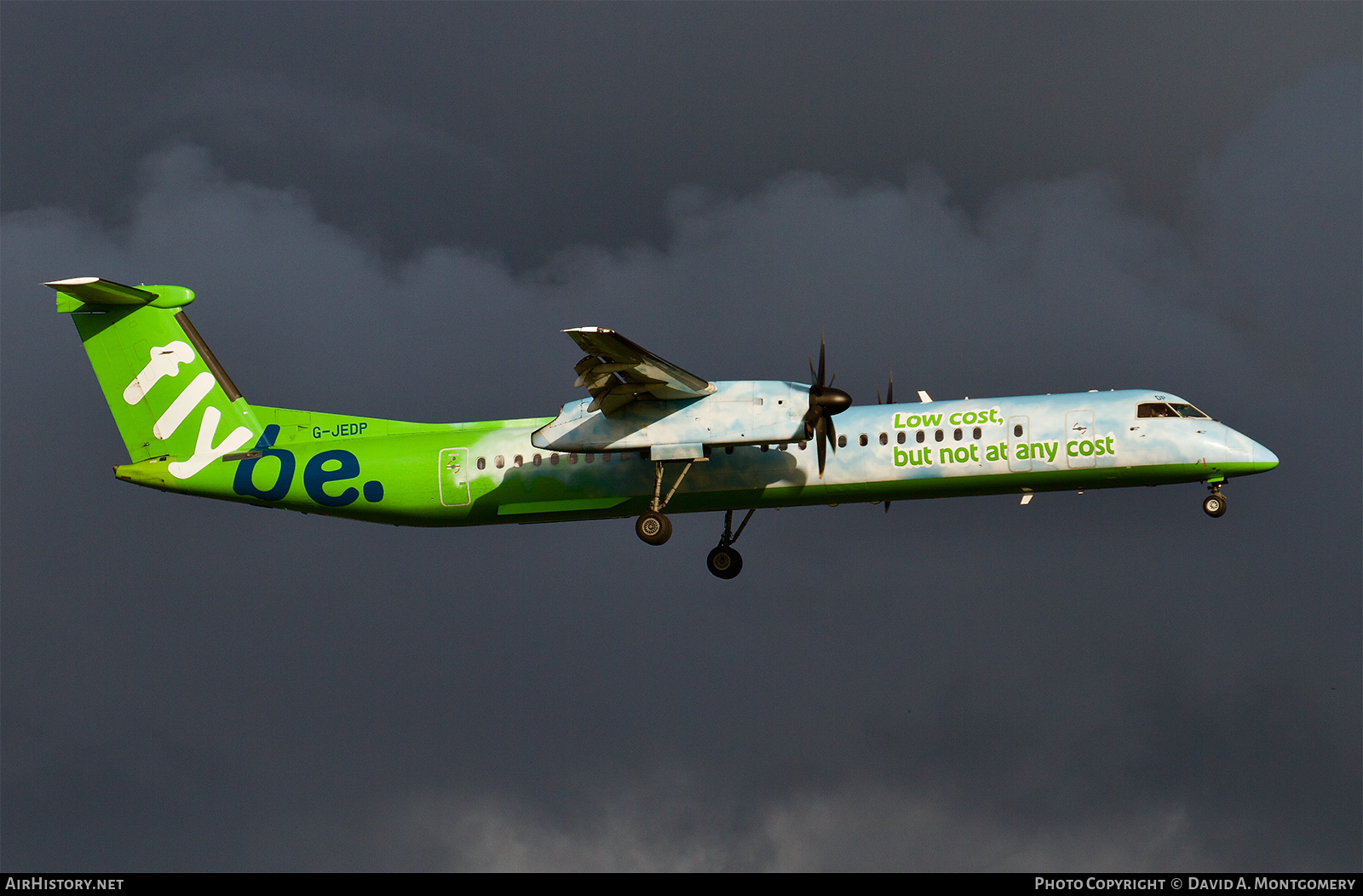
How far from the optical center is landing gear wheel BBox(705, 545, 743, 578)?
124 feet

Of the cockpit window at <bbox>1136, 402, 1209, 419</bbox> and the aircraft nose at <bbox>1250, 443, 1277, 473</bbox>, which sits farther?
the cockpit window at <bbox>1136, 402, 1209, 419</bbox>

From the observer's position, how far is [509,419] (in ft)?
119

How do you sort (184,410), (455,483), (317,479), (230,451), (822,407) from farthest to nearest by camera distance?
(184,410), (230,451), (317,479), (455,483), (822,407)

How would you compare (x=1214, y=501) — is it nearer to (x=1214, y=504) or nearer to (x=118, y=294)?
(x=1214, y=504)

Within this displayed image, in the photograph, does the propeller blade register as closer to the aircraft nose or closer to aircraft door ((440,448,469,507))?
aircraft door ((440,448,469,507))

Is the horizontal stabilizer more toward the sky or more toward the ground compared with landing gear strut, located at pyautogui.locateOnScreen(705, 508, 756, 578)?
more toward the sky

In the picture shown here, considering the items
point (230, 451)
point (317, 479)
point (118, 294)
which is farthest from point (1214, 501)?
point (118, 294)

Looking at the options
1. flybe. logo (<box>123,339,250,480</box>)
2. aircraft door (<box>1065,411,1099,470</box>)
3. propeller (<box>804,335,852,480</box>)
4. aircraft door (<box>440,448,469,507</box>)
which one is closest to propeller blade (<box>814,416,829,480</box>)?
propeller (<box>804,335,852,480</box>)

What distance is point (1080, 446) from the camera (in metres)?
33.3

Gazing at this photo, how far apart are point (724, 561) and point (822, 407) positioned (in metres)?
7.05

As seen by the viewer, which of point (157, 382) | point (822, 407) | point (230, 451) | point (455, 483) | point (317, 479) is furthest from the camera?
point (157, 382)

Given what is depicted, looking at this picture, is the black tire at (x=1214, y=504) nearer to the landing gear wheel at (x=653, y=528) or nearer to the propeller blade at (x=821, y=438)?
the propeller blade at (x=821, y=438)

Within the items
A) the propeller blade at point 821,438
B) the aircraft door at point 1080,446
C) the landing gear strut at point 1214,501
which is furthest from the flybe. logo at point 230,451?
the landing gear strut at point 1214,501
